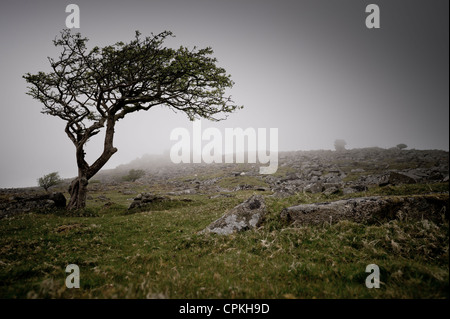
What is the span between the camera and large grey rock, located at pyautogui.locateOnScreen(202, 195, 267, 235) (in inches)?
404

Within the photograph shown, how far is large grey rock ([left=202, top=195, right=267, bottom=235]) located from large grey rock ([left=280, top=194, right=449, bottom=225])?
151 centimetres

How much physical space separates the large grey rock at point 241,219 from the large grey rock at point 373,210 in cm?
151

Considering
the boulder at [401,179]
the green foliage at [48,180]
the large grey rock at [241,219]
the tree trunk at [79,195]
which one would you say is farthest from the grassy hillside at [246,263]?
the green foliage at [48,180]

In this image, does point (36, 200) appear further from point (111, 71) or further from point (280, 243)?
point (280, 243)

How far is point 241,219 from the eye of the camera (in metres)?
10.7

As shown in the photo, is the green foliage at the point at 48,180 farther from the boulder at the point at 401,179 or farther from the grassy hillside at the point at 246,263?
the boulder at the point at 401,179

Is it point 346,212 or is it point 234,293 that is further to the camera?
point 346,212

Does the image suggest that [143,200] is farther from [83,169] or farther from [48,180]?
[48,180]

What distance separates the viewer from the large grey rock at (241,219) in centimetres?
1027

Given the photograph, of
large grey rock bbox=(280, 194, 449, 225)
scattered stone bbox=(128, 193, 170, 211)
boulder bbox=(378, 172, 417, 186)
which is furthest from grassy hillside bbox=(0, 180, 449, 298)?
boulder bbox=(378, 172, 417, 186)

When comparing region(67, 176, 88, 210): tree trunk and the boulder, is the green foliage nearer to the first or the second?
region(67, 176, 88, 210): tree trunk

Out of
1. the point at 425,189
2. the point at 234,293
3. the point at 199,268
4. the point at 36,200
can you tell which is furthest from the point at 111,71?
the point at 425,189

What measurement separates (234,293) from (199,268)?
6.84 feet
